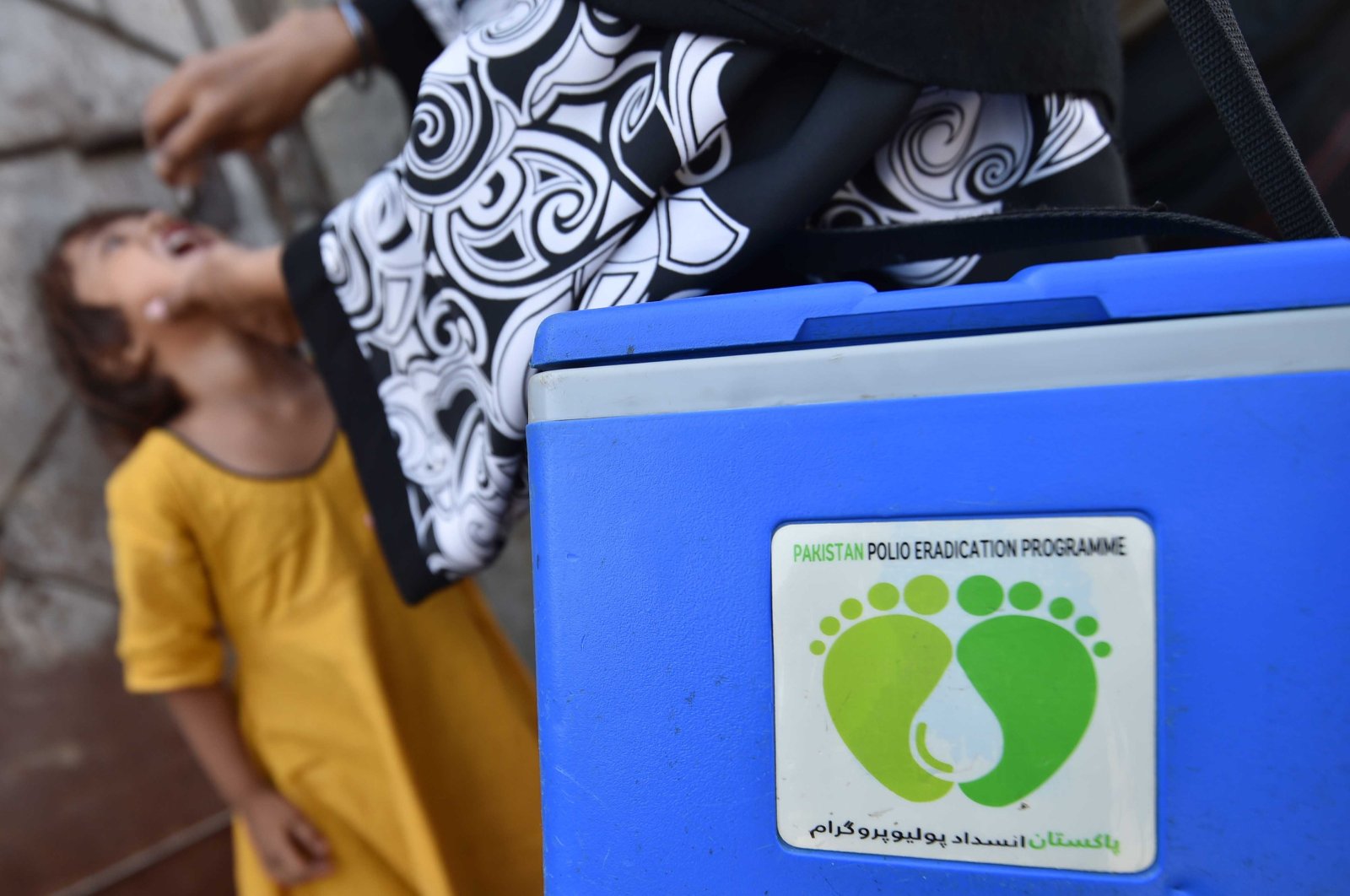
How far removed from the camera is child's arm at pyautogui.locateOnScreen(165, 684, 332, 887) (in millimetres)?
971

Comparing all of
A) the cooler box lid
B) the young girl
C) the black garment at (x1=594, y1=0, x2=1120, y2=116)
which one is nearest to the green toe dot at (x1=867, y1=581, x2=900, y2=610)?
the cooler box lid

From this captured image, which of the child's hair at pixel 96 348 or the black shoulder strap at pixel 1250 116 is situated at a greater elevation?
the child's hair at pixel 96 348

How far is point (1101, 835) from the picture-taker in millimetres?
332

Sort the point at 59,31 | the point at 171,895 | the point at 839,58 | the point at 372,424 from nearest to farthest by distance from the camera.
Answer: the point at 839,58 → the point at 372,424 → the point at 59,31 → the point at 171,895

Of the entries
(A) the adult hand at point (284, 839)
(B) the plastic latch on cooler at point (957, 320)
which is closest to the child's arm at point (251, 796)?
(A) the adult hand at point (284, 839)

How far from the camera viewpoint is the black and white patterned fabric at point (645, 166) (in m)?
0.42

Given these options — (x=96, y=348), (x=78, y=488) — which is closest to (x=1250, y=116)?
(x=96, y=348)

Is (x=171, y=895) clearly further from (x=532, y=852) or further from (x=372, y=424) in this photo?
(x=372, y=424)

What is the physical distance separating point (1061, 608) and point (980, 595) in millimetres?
33

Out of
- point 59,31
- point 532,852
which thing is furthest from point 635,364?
point 59,31

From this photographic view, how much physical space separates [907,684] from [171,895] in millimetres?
1464

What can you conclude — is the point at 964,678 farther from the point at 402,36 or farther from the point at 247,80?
the point at 247,80

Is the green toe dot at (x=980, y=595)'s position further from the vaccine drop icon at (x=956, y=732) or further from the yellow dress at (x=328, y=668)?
the yellow dress at (x=328, y=668)

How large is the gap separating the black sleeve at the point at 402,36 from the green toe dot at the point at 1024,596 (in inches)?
25.6
